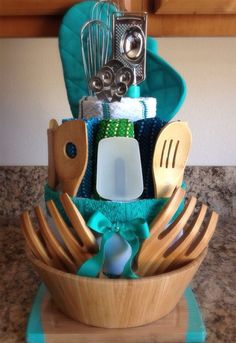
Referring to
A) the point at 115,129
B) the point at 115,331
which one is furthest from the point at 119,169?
the point at 115,331

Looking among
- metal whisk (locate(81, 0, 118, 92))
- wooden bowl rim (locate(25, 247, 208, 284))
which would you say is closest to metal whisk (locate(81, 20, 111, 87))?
metal whisk (locate(81, 0, 118, 92))

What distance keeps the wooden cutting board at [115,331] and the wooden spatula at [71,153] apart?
176 mm

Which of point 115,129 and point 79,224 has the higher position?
point 115,129

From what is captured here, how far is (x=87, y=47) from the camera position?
0.72m

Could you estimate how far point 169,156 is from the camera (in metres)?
0.51

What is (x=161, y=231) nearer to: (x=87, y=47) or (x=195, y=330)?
(x=195, y=330)

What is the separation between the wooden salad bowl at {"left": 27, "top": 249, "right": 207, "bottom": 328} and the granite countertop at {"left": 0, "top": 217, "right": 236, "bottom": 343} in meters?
0.08

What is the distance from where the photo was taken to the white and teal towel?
561 millimetres

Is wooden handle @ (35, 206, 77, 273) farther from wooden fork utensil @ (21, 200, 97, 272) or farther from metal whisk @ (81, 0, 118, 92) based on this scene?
metal whisk @ (81, 0, 118, 92)

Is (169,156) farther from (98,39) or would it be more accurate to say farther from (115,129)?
(98,39)

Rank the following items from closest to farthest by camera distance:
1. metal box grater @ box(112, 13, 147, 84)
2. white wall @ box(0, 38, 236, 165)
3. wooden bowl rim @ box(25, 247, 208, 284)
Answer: wooden bowl rim @ box(25, 247, 208, 284)
metal box grater @ box(112, 13, 147, 84)
white wall @ box(0, 38, 236, 165)

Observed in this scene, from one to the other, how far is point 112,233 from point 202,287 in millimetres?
262

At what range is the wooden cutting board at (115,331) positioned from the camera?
0.52 metres

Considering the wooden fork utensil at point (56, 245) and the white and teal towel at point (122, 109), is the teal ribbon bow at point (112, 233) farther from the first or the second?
the white and teal towel at point (122, 109)
